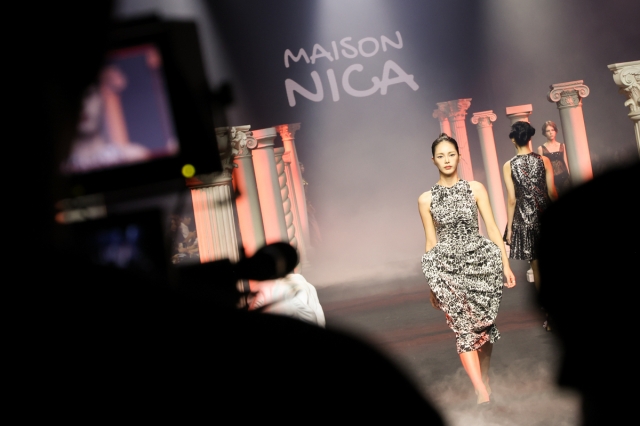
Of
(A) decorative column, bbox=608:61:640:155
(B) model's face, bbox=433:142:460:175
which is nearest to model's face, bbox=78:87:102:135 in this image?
(B) model's face, bbox=433:142:460:175

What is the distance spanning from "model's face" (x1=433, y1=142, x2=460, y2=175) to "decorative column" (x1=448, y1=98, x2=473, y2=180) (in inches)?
4.3

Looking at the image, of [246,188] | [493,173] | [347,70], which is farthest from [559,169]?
[246,188]

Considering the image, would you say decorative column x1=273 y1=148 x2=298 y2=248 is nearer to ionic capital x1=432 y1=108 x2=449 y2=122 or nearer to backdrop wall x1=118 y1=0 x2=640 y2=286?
backdrop wall x1=118 y1=0 x2=640 y2=286

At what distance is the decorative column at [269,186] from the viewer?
Answer: 3.04 meters

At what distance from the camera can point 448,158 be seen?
2887 millimetres

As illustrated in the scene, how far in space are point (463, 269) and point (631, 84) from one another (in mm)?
1415

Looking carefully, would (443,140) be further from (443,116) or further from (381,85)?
(381,85)

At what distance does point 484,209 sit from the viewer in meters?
2.78

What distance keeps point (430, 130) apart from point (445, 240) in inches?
24.9

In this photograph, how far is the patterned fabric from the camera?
296 centimetres

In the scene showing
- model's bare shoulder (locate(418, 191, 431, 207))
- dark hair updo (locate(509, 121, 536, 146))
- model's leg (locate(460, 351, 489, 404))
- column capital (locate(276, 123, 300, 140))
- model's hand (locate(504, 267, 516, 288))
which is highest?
column capital (locate(276, 123, 300, 140))

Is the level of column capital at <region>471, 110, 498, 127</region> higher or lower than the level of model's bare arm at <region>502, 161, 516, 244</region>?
higher

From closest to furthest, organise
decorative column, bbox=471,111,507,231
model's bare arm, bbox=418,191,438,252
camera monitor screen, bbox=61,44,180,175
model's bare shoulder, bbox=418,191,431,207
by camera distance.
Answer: camera monitor screen, bbox=61,44,180,175, model's bare arm, bbox=418,191,438,252, model's bare shoulder, bbox=418,191,431,207, decorative column, bbox=471,111,507,231

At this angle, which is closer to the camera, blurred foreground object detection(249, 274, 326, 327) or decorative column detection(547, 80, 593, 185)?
blurred foreground object detection(249, 274, 326, 327)
